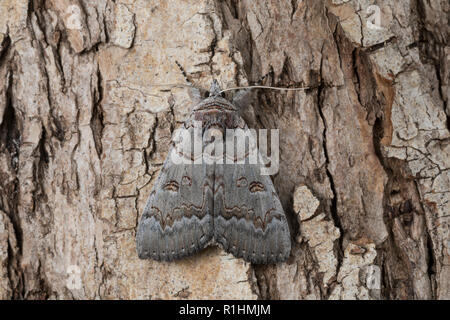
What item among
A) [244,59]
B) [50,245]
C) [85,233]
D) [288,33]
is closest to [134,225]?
[85,233]

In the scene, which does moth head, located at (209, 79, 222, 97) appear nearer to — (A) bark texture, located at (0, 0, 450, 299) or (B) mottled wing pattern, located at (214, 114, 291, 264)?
(A) bark texture, located at (0, 0, 450, 299)

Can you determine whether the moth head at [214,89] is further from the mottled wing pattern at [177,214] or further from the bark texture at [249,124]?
the mottled wing pattern at [177,214]

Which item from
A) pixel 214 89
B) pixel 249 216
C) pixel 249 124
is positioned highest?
pixel 214 89

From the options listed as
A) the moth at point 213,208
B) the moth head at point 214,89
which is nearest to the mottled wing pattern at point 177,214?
the moth at point 213,208

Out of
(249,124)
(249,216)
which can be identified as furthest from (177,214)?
(249,124)

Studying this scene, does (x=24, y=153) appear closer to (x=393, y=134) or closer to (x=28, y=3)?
(x=28, y=3)

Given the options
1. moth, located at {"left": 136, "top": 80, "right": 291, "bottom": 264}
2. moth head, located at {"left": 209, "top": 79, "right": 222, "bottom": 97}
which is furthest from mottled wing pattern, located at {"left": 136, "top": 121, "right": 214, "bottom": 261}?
moth head, located at {"left": 209, "top": 79, "right": 222, "bottom": 97}

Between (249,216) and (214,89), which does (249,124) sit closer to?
(214,89)
